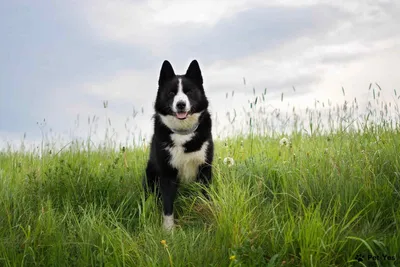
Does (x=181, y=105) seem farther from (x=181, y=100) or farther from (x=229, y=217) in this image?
Result: (x=229, y=217)

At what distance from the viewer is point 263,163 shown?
5.37 m

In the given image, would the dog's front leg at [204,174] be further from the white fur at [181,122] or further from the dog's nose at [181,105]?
the dog's nose at [181,105]

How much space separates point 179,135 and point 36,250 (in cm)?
191

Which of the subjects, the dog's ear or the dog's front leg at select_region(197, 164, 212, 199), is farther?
the dog's ear

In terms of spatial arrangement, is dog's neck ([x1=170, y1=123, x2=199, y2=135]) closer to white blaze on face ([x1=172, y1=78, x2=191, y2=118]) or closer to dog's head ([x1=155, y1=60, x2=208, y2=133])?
dog's head ([x1=155, y1=60, x2=208, y2=133])

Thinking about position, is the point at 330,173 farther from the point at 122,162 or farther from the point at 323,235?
the point at 122,162

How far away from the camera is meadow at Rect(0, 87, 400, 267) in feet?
11.2

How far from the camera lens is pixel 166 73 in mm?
5078

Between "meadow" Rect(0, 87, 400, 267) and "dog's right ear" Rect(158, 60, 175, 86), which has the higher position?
"dog's right ear" Rect(158, 60, 175, 86)

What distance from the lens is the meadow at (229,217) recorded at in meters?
3.41

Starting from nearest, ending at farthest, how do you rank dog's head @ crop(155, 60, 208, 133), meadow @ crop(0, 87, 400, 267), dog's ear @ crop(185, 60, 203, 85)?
meadow @ crop(0, 87, 400, 267) < dog's head @ crop(155, 60, 208, 133) < dog's ear @ crop(185, 60, 203, 85)

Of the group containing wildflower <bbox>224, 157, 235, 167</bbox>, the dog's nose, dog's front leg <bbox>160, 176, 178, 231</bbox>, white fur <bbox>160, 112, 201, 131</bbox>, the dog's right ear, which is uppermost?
the dog's right ear

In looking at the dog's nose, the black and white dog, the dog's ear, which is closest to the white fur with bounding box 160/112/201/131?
the black and white dog

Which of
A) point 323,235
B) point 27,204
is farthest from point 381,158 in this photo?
point 27,204
